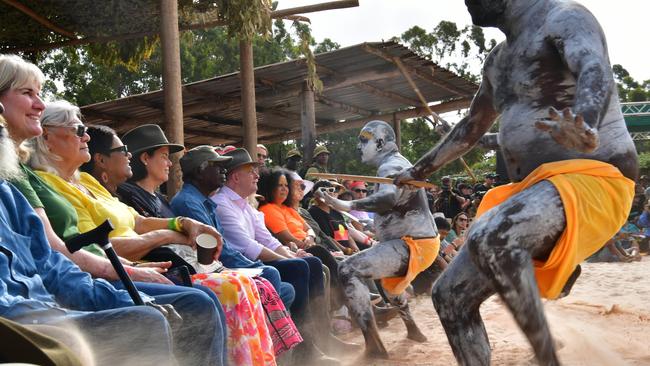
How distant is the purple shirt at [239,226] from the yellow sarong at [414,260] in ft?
3.67

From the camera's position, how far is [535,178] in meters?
3.18

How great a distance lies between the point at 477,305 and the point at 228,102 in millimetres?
9488

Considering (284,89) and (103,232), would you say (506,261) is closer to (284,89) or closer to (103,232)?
(103,232)

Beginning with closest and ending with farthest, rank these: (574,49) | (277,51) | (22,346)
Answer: (22,346), (574,49), (277,51)

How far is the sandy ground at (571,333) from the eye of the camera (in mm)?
5117

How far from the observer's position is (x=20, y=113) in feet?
10.4

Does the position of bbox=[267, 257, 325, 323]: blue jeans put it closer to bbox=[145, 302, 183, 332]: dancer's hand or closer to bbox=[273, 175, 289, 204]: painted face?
bbox=[273, 175, 289, 204]: painted face

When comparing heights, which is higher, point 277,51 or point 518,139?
point 277,51

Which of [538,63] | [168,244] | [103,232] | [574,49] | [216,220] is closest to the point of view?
[103,232]

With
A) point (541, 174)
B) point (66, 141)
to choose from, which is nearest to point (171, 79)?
point (66, 141)

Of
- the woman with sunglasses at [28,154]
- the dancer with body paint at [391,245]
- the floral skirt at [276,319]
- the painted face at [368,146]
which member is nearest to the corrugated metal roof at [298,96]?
the painted face at [368,146]

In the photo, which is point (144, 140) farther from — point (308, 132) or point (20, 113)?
point (308, 132)

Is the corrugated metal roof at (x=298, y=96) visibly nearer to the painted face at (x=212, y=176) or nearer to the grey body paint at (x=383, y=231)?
the grey body paint at (x=383, y=231)

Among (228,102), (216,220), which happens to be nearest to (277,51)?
(228,102)
